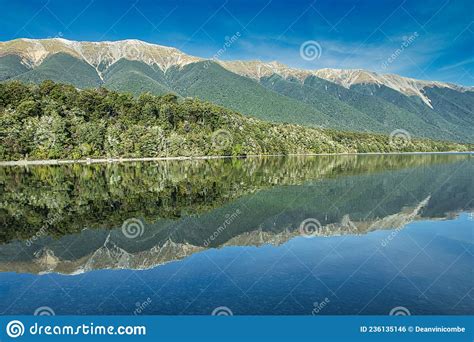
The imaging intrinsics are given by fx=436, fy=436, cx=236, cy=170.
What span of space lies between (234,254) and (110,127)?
92.6m

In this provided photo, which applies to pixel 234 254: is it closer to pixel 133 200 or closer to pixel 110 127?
pixel 133 200

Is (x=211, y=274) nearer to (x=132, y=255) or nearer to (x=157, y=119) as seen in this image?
(x=132, y=255)

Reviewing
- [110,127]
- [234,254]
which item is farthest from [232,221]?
[110,127]

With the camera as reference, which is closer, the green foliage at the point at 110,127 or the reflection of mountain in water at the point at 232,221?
the reflection of mountain in water at the point at 232,221

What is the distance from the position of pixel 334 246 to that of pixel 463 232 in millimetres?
9093

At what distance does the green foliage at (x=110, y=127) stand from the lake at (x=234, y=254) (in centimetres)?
6048

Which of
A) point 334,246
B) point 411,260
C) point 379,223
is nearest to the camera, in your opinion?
point 411,260

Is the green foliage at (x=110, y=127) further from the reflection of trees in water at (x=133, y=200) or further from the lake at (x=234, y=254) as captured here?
the lake at (x=234, y=254)

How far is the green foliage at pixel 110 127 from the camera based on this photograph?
93938 millimetres

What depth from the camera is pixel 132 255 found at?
20172 millimetres

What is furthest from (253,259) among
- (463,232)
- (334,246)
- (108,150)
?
(108,150)

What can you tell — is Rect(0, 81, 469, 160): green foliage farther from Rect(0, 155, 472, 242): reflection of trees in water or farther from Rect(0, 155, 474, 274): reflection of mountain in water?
Rect(0, 155, 474, 274): reflection of mountain in water

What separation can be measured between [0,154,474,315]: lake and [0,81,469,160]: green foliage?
6048 cm

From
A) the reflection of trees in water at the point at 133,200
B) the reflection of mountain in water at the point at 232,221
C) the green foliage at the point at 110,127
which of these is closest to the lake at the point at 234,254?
the reflection of mountain in water at the point at 232,221
